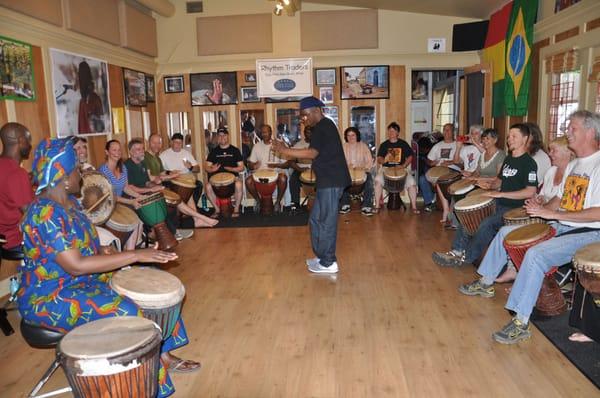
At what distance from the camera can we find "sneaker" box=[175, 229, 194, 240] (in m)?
6.18

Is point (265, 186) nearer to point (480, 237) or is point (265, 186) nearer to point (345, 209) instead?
point (345, 209)

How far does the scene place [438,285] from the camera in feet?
13.9

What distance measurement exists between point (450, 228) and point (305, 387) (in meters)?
4.08

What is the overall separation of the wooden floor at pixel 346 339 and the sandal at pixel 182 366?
38mm

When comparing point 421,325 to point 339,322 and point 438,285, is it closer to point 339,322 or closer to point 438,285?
point 339,322

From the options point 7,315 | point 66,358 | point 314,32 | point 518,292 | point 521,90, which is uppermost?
point 314,32

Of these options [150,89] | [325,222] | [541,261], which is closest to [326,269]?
[325,222]

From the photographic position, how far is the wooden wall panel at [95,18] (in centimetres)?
563

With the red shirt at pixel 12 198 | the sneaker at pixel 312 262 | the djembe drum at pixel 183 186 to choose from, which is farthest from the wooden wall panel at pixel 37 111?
the sneaker at pixel 312 262

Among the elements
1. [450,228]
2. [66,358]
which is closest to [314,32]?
[450,228]

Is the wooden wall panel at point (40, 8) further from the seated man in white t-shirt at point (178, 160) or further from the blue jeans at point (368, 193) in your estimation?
the blue jeans at point (368, 193)

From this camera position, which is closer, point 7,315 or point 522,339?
point 522,339

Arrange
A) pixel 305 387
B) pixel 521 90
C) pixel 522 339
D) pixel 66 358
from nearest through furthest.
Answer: pixel 66 358 < pixel 305 387 < pixel 522 339 < pixel 521 90

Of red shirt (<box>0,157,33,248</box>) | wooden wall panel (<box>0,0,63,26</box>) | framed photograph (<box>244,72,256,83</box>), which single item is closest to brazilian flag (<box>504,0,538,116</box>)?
framed photograph (<box>244,72,256,83</box>)
